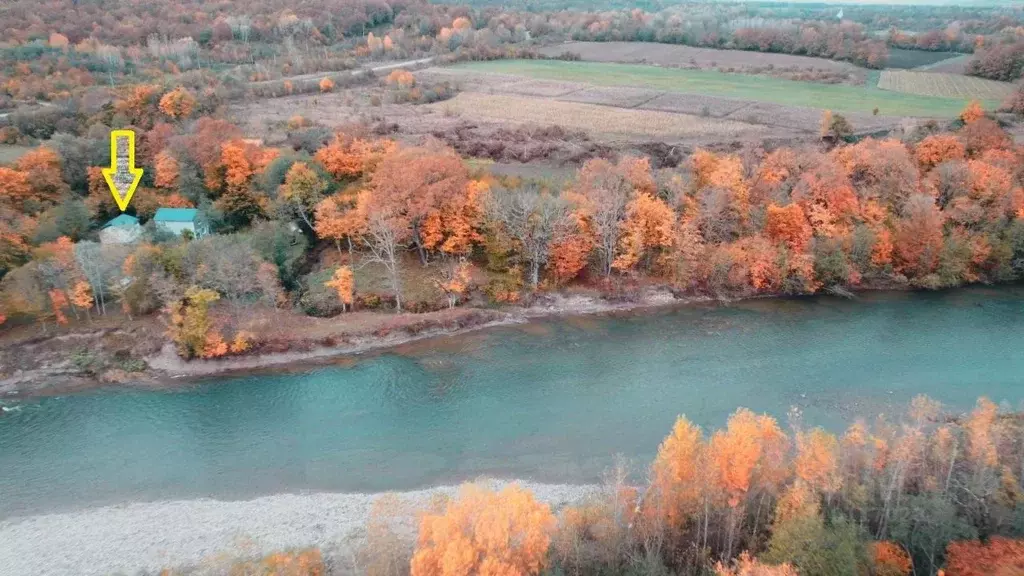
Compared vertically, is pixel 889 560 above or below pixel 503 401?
above

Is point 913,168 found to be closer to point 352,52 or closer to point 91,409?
point 91,409

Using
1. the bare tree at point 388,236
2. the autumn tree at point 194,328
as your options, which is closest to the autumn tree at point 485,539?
the autumn tree at point 194,328

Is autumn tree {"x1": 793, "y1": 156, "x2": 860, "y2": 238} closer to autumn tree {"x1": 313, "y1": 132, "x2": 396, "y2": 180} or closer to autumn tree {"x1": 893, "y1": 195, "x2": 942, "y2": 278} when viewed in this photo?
autumn tree {"x1": 893, "y1": 195, "x2": 942, "y2": 278}

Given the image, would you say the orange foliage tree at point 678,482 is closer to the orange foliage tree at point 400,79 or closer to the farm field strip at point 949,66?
the orange foliage tree at point 400,79

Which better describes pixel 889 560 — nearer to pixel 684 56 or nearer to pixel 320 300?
pixel 320 300

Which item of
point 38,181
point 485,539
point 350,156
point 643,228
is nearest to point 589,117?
point 350,156

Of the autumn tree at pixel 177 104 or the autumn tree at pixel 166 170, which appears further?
the autumn tree at pixel 177 104
